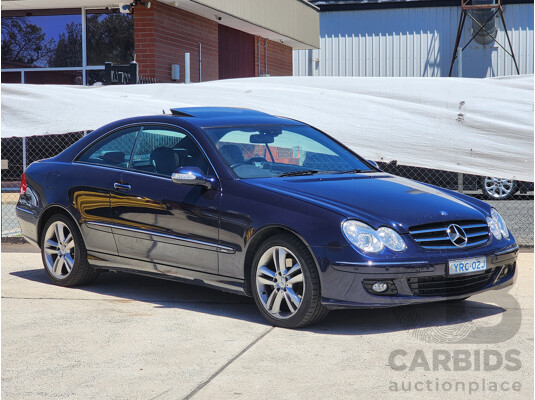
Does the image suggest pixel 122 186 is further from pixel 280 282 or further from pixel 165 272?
pixel 280 282

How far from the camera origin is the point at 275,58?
2567 cm

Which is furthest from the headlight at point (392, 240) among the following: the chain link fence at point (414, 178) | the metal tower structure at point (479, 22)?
the metal tower structure at point (479, 22)

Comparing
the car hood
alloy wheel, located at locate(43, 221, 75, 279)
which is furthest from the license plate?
alloy wheel, located at locate(43, 221, 75, 279)

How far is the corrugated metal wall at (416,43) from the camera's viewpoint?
3092 cm

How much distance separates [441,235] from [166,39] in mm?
12178

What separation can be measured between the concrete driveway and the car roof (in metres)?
1.47

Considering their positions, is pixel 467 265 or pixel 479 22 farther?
pixel 479 22

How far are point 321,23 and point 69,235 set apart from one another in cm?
2523

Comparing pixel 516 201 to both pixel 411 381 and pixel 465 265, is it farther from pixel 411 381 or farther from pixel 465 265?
pixel 411 381

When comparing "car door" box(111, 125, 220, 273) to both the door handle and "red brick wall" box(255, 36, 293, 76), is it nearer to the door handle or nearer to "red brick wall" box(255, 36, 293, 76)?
the door handle

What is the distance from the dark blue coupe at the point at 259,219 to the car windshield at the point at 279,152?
0.05 ft

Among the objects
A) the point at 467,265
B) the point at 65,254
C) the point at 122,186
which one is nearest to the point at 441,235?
the point at 467,265

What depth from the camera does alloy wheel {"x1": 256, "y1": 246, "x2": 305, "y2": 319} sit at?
6053 mm

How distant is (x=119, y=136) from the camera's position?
759cm
